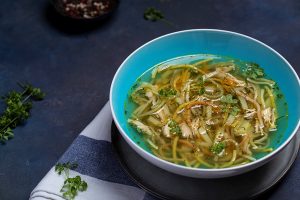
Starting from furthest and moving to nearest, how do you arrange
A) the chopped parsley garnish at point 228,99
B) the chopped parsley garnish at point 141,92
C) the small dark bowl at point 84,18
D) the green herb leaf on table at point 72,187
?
the small dark bowl at point 84,18 → the chopped parsley garnish at point 141,92 → the chopped parsley garnish at point 228,99 → the green herb leaf on table at point 72,187

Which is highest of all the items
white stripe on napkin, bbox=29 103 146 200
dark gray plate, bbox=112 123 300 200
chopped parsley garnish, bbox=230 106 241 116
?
chopped parsley garnish, bbox=230 106 241 116

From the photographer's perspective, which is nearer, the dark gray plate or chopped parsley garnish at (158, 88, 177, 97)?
the dark gray plate

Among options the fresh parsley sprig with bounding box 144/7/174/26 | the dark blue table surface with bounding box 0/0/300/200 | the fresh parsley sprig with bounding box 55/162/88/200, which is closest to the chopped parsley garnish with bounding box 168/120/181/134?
the fresh parsley sprig with bounding box 55/162/88/200

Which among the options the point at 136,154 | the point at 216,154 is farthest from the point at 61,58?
the point at 216,154

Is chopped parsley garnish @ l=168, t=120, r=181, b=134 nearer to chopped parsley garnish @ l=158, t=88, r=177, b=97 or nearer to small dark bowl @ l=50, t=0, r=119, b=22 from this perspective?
chopped parsley garnish @ l=158, t=88, r=177, b=97

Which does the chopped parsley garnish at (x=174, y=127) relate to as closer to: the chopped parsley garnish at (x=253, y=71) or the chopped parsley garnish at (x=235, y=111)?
the chopped parsley garnish at (x=235, y=111)

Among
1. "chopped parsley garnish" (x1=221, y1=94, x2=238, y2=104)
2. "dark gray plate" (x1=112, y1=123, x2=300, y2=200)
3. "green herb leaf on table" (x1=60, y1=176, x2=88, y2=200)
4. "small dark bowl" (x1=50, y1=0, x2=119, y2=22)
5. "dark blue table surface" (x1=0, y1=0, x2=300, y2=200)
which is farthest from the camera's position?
"small dark bowl" (x1=50, y1=0, x2=119, y2=22)

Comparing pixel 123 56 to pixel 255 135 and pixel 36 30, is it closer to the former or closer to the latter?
pixel 36 30

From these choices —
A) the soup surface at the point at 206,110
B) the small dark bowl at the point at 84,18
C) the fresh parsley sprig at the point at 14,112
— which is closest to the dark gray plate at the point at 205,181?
the soup surface at the point at 206,110
